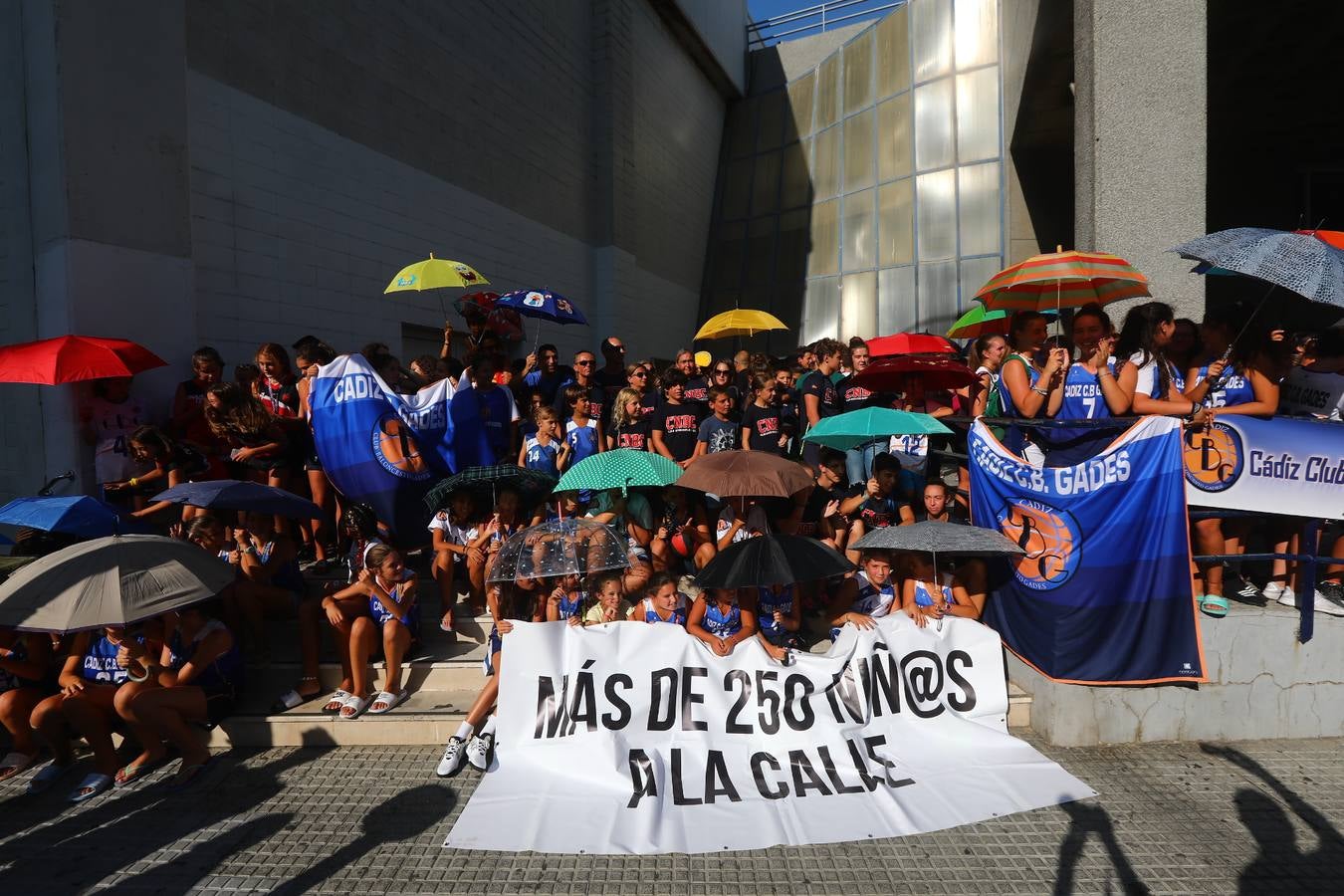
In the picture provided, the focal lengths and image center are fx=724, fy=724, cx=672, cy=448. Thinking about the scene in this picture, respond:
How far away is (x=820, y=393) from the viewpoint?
23.7ft

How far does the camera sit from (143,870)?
343 centimetres

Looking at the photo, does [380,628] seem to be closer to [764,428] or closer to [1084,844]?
[764,428]

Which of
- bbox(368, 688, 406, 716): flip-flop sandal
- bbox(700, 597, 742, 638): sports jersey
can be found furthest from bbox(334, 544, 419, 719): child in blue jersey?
bbox(700, 597, 742, 638): sports jersey

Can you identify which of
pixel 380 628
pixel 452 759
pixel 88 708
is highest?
pixel 380 628

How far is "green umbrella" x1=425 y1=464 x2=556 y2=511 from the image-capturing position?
210 inches

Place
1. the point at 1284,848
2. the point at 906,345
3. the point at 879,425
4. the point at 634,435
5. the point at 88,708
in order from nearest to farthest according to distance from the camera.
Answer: the point at 1284,848 < the point at 88,708 < the point at 879,425 < the point at 634,435 < the point at 906,345

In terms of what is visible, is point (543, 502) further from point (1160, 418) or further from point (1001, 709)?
point (1160, 418)

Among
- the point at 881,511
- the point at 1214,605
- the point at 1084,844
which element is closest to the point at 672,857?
the point at 1084,844

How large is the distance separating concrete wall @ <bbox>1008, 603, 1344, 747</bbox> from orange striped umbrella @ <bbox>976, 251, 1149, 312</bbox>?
2.53 meters

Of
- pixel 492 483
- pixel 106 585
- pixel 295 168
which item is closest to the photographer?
pixel 106 585

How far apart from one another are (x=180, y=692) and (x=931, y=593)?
15.8ft

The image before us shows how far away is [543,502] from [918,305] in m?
12.8

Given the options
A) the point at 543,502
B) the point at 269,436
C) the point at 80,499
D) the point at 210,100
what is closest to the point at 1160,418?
the point at 543,502

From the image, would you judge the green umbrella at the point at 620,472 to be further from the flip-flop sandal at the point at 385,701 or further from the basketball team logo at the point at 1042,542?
the basketball team logo at the point at 1042,542
